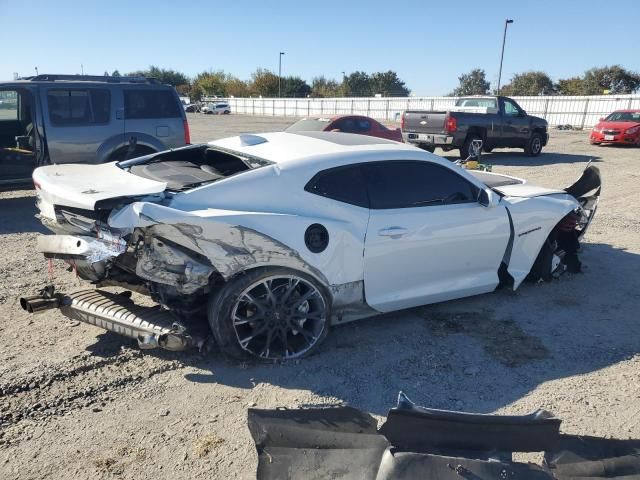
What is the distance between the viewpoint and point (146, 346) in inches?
139

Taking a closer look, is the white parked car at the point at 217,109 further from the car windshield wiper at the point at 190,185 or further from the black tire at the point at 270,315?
the black tire at the point at 270,315

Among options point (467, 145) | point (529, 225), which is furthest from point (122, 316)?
point (467, 145)

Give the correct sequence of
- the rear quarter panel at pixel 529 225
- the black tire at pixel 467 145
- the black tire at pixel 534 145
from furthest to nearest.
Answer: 1. the black tire at pixel 534 145
2. the black tire at pixel 467 145
3. the rear quarter panel at pixel 529 225

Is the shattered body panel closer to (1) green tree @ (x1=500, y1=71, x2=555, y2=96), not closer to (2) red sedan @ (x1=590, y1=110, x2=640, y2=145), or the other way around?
(2) red sedan @ (x1=590, y1=110, x2=640, y2=145)

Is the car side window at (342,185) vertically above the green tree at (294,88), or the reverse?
the green tree at (294,88)

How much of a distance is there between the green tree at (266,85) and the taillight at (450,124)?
2580 inches

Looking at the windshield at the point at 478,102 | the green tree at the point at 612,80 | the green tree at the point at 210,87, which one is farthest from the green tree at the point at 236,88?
the windshield at the point at 478,102

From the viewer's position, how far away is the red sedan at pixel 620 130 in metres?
20.3

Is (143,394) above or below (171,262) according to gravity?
below

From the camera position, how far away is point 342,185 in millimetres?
4109

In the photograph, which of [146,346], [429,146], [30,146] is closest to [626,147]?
[429,146]

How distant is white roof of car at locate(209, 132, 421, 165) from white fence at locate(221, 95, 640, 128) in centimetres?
2282

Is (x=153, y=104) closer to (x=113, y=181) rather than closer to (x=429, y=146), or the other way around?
(x=113, y=181)

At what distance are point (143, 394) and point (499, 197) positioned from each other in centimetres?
340
